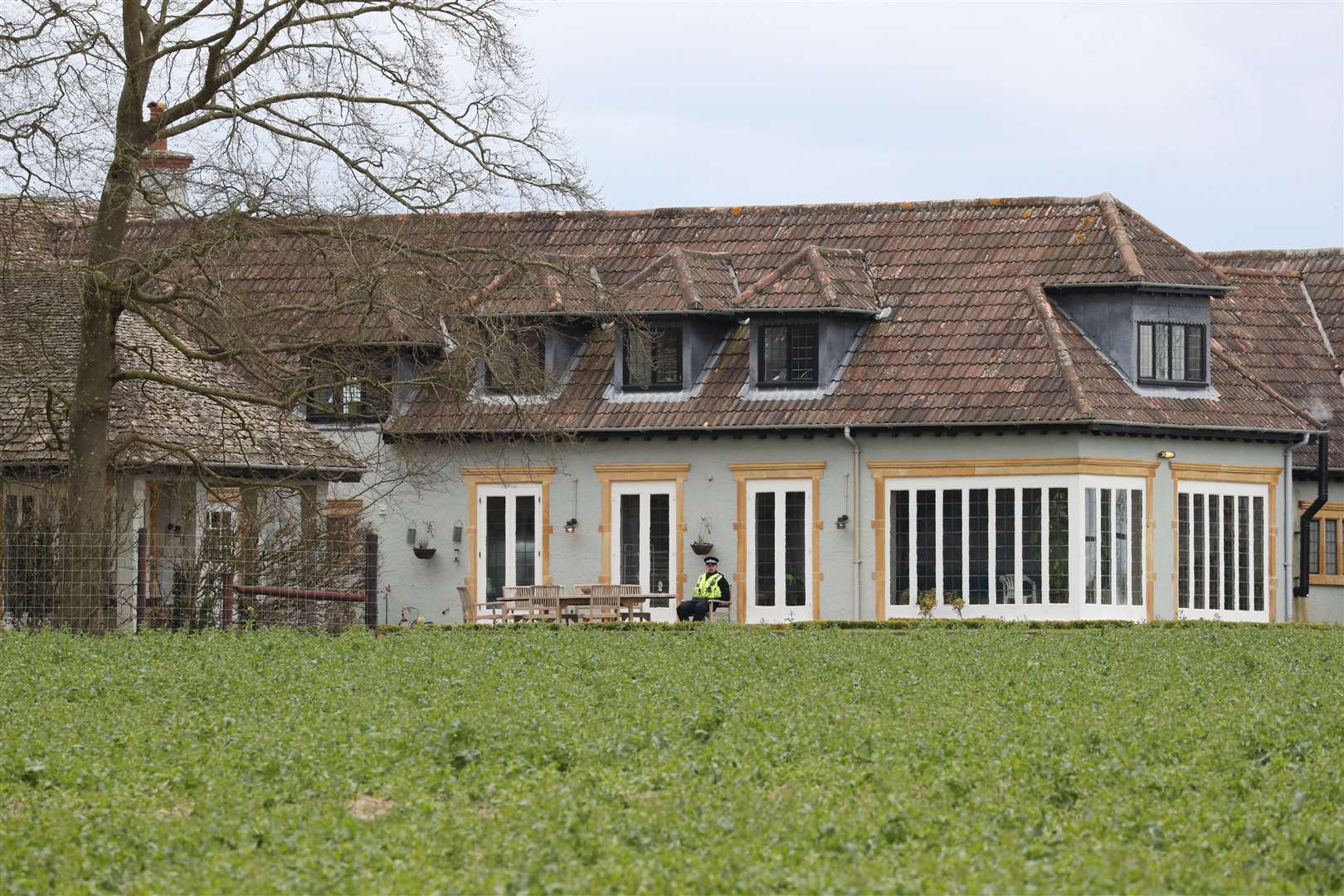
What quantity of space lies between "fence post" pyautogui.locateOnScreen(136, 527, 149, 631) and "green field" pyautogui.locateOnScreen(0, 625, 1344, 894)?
10.3ft

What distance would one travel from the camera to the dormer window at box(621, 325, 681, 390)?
3569cm

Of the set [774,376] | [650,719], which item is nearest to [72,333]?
[774,376]

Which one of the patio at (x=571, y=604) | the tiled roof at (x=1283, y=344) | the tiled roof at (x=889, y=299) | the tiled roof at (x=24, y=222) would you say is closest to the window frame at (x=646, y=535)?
the patio at (x=571, y=604)

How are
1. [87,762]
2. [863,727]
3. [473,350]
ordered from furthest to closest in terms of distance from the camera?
[473,350], [863,727], [87,762]

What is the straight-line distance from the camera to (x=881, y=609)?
34.0 m

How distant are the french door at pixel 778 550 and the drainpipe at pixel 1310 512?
8508 mm

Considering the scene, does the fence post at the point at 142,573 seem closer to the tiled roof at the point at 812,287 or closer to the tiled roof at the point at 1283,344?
the tiled roof at the point at 812,287

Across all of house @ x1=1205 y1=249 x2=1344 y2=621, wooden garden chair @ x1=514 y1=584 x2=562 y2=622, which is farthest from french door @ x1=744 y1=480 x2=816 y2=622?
house @ x1=1205 y1=249 x2=1344 y2=621

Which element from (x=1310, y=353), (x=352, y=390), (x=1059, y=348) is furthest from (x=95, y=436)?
(x=1310, y=353)

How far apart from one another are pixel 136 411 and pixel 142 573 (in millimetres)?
6368

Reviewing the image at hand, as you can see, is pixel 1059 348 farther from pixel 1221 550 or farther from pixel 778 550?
pixel 778 550

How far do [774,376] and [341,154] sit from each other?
446 inches

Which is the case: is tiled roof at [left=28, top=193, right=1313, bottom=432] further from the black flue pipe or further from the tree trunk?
the tree trunk

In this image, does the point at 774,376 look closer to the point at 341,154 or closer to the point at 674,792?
the point at 341,154
